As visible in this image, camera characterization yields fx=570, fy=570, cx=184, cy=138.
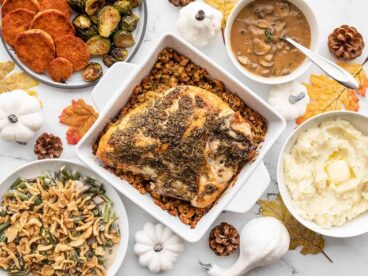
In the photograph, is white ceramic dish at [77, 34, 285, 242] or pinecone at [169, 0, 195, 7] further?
pinecone at [169, 0, 195, 7]

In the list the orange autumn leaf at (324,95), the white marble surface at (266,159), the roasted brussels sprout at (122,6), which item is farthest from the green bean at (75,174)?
the orange autumn leaf at (324,95)

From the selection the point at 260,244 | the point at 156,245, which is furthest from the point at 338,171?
the point at 156,245

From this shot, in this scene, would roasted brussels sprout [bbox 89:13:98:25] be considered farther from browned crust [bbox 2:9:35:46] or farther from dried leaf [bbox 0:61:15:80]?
dried leaf [bbox 0:61:15:80]

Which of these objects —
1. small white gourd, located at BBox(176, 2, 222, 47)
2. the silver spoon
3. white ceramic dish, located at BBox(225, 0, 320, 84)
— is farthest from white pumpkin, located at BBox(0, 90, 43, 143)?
the silver spoon

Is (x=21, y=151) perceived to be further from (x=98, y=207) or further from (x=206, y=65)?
(x=206, y=65)

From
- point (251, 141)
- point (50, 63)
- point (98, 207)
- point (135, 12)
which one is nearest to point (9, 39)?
point (50, 63)

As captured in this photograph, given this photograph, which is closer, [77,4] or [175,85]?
[175,85]

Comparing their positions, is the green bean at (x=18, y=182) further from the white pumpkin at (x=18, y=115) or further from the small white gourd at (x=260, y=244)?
the small white gourd at (x=260, y=244)

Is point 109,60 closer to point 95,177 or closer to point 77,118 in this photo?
point 77,118
